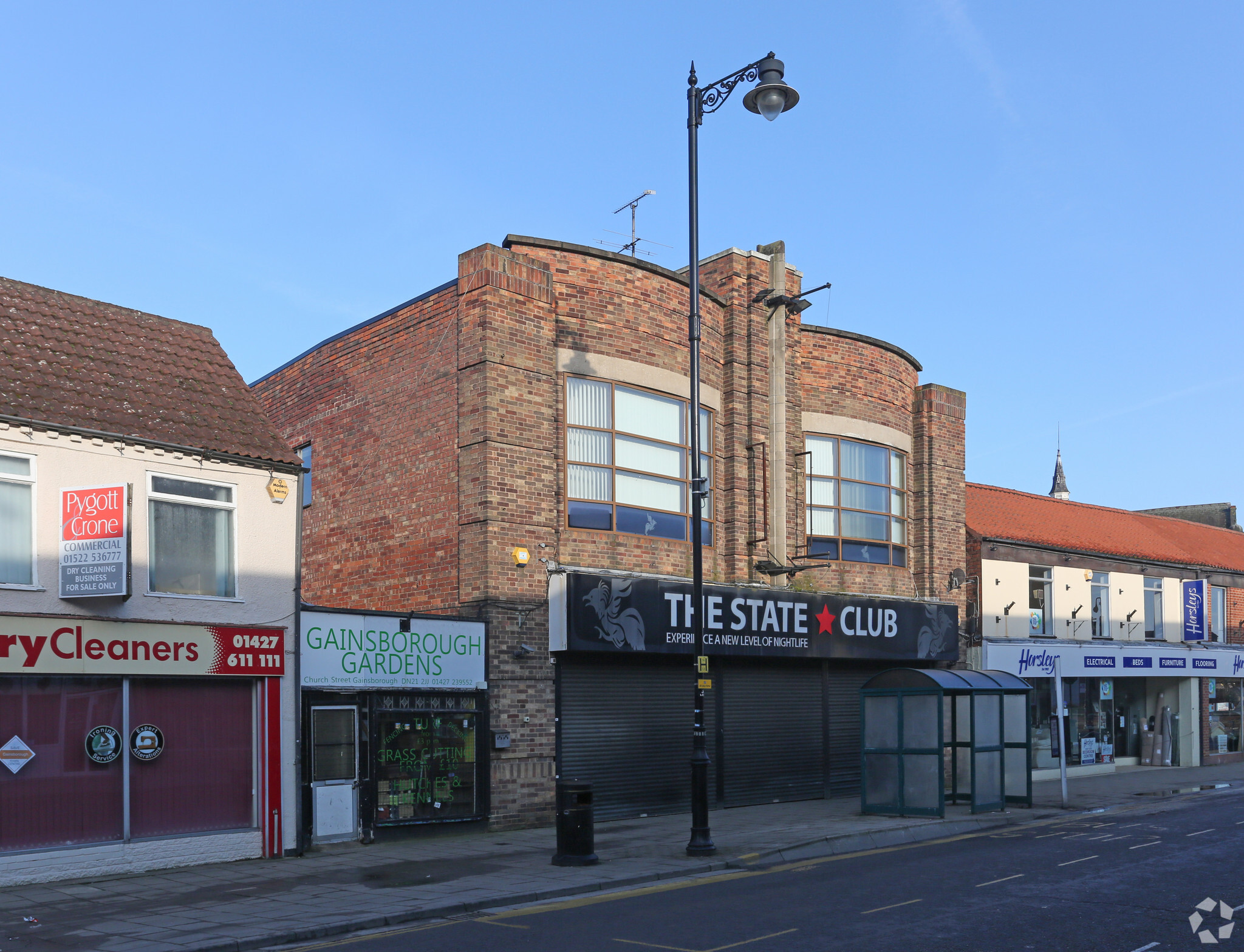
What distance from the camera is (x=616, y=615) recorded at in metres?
19.7

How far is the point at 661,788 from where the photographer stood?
826 inches

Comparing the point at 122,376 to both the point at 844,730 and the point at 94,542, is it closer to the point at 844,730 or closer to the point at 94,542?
the point at 94,542

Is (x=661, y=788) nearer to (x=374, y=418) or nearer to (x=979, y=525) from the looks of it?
(x=374, y=418)

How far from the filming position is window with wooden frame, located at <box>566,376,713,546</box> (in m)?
20.5

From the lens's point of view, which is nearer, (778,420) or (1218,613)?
(778,420)

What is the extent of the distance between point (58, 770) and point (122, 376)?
520 centimetres

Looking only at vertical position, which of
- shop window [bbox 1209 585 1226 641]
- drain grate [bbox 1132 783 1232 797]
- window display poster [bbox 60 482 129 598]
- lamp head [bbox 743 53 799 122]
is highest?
lamp head [bbox 743 53 799 122]

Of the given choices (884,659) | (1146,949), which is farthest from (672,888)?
(884,659)

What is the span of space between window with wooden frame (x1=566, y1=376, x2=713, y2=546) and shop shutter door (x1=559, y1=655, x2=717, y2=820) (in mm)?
2472

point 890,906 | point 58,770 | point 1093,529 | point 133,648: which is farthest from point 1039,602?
point 58,770

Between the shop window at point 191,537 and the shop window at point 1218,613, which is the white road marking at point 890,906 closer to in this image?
the shop window at point 191,537

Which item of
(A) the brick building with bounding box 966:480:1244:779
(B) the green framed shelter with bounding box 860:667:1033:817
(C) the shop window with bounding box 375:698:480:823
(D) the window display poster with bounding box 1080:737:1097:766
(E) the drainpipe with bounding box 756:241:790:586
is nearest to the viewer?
(C) the shop window with bounding box 375:698:480:823

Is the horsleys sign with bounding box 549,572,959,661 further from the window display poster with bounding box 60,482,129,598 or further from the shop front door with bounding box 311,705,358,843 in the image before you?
the window display poster with bounding box 60,482,129,598

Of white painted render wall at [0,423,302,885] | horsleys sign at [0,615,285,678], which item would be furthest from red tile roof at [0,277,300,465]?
horsleys sign at [0,615,285,678]
